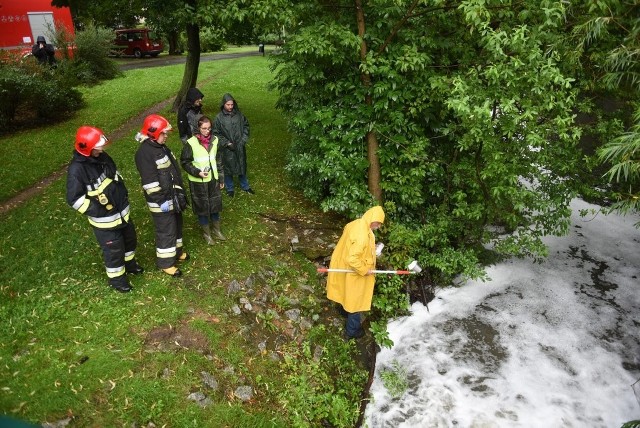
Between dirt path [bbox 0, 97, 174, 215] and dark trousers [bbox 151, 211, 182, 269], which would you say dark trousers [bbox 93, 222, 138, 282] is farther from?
dirt path [bbox 0, 97, 174, 215]

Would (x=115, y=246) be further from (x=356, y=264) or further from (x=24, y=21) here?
(x=24, y=21)

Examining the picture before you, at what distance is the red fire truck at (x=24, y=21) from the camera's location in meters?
20.0

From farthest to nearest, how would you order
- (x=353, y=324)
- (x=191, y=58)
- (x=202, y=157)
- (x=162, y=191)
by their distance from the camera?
(x=191, y=58), (x=202, y=157), (x=353, y=324), (x=162, y=191)

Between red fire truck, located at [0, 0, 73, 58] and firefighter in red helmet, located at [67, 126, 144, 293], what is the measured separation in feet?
60.8

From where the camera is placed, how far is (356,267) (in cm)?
569

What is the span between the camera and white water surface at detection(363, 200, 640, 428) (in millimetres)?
6016

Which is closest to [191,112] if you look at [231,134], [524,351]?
[231,134]

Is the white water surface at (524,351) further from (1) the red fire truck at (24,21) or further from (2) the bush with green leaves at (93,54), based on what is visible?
(1) the red fire truck at (24,21)

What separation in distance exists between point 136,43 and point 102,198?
28.6 m

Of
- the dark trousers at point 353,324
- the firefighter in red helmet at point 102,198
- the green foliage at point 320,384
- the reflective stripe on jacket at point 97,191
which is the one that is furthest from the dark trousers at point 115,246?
the dark trousers at point 353,324

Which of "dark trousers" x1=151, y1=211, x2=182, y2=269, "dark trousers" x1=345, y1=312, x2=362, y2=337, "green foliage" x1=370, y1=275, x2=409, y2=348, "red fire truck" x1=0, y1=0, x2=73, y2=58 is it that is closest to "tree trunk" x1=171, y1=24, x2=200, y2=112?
"dark trousers" x1=151, y1=211, x2=182, y2=269

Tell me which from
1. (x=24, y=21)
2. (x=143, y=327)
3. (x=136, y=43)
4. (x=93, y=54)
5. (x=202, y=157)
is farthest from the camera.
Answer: (x=136, y=43)

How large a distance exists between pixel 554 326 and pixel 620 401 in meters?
1.57

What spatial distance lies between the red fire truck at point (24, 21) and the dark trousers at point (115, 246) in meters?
18.5
